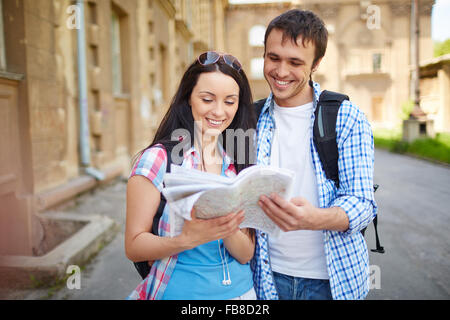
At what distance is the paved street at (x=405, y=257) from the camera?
2986 millimetres

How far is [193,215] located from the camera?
1387 millimetres

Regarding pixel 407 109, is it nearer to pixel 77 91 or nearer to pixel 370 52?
pixel 77 91

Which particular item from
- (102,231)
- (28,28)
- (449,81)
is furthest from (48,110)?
(449,81)

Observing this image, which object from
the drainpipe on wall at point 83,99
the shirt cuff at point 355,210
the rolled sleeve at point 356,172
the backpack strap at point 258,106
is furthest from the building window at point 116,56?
the shirt cuff at point 355,210

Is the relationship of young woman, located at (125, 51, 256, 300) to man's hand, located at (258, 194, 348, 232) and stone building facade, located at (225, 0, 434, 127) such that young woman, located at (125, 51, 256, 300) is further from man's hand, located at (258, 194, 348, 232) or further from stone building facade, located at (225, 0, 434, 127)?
stone building facade, located at (225, 0, 434, 127)

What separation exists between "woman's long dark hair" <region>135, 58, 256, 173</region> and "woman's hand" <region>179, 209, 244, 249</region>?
1.45 feet

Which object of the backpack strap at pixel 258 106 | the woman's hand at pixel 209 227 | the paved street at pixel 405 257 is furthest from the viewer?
the paved street at pixel 405 257

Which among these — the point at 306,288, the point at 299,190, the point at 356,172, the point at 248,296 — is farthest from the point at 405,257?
the point at 248,296

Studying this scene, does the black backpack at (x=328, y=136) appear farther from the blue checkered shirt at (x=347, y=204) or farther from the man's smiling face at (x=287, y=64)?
the man's smiling face at (x=287, y=64)

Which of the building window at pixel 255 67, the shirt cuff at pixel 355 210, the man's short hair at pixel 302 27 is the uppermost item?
the building window at pixel 255 67

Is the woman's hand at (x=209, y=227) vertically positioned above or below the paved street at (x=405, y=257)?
above

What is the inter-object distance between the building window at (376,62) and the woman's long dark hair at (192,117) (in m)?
31.5

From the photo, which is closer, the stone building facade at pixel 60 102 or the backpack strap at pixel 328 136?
the backpack strap at pixel 328 136

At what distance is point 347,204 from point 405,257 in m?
3.13
